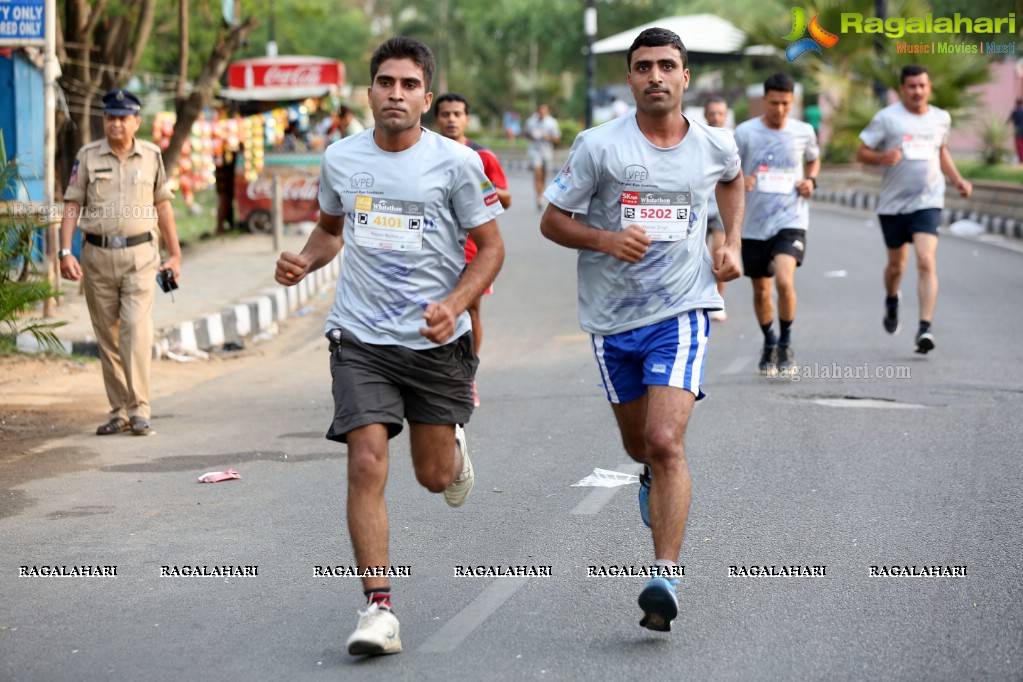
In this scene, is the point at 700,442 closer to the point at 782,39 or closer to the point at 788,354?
the point at 788,354

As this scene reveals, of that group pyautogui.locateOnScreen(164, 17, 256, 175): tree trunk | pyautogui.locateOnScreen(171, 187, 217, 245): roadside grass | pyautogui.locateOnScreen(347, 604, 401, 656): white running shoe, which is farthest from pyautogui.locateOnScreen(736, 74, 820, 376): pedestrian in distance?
pyautogui.locateOnScreen(171, 187, 217, 245): roadside grass

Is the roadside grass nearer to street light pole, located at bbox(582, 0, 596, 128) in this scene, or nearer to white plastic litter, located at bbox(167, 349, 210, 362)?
street light pole, located at bbox(582, 0, 596, 128)

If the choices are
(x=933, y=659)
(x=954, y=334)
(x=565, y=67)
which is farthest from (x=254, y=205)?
(x=565, y=67)

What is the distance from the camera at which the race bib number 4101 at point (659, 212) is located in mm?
5027

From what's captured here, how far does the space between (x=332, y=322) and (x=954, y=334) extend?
7854 mm

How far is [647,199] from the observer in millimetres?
5039

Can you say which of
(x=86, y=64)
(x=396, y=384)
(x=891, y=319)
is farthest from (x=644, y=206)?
(x=86, y=64)

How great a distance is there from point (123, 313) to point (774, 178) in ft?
14.4

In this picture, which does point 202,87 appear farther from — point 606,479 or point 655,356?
point 655,356

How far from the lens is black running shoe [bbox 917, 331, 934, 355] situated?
10414mm

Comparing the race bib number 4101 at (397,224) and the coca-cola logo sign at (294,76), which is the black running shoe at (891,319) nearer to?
the race bib number 4101 at (397,224)

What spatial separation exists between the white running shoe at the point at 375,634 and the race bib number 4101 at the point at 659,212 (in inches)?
62.9

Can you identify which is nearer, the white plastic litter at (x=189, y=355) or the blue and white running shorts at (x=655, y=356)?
the blue and white running shorts at (x=655, y=356)

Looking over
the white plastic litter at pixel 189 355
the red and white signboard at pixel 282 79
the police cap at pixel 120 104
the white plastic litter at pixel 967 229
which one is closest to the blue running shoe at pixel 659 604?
the police cap at pixel 120 104
